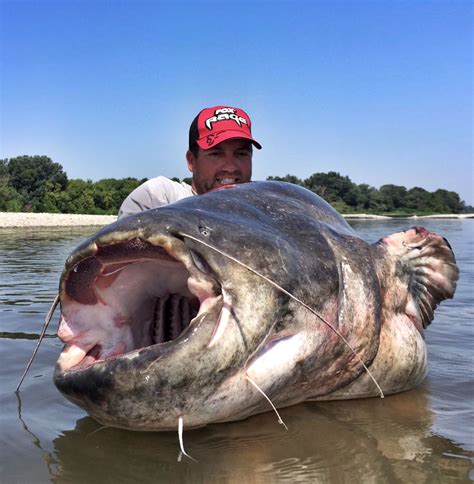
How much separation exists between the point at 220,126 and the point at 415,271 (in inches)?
73.6

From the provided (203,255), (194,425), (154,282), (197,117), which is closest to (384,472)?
(194,425)

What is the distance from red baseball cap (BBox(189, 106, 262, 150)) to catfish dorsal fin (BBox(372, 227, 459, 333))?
1.64m

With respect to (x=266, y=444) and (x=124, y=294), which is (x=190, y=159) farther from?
(x=266, y=444)

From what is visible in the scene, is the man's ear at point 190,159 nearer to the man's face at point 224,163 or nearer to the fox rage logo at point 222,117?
the man's face at point 224,163

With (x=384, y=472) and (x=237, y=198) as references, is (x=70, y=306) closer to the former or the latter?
(x=237, y=198)

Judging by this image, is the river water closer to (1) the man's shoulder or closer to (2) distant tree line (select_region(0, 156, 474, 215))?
(1) the man's shoulder

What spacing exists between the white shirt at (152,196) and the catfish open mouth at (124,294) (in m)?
2.08

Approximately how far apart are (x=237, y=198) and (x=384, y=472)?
3.76 ft

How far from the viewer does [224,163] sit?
13.8 feet

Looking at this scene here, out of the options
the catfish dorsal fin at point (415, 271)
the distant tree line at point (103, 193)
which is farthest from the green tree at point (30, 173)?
the catfish dorsal fin at point (415, 271)

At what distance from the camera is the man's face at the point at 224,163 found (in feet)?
13.7

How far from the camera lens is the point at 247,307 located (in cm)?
176

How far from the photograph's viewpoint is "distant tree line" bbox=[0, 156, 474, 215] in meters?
50.3

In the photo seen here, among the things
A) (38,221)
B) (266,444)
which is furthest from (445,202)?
(266,444)
